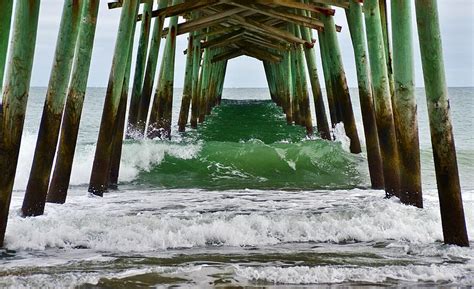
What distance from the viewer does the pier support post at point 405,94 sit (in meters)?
6.37

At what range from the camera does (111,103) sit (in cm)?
795

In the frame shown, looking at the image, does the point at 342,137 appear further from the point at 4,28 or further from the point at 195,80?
the point at 4,28

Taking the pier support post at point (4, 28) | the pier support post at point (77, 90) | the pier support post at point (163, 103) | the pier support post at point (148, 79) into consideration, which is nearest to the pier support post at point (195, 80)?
the pier support post at point (163, 103)

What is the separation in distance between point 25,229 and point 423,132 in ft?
61.4

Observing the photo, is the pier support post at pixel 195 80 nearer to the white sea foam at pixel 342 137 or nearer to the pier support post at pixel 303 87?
the pier support post at pixel 303 87

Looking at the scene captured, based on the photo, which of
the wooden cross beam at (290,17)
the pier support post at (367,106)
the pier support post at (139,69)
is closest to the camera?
the pier support post at (367,106)

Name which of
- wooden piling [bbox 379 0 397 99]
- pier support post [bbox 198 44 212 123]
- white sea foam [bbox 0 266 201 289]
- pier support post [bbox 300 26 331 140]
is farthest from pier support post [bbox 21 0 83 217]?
pier support post [bbox 198 44 212 123]

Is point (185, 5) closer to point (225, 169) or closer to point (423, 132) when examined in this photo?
point (225, 169)

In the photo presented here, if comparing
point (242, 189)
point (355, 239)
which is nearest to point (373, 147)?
point (242, 189)

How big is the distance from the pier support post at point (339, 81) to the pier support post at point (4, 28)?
6.71 metres

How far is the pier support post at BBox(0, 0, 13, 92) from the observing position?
198 inches

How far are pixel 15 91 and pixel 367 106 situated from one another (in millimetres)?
4581

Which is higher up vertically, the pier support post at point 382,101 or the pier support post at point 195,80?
the pier support post at point 195,80

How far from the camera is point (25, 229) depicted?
5.66 meters
